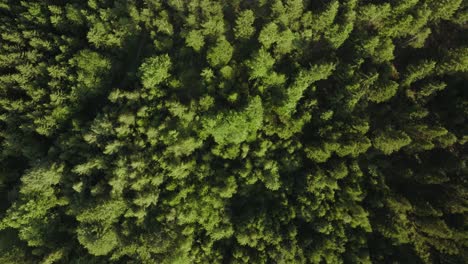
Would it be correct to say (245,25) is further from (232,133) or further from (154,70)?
(232,133)

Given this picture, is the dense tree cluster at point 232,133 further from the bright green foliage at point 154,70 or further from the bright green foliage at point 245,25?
the bright green foliage at point 245,25

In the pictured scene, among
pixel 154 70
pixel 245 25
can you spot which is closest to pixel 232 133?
pixel 154 70

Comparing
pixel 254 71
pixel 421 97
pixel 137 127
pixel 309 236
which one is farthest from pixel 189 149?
pixel 421 97

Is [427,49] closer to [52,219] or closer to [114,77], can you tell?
[114,77]

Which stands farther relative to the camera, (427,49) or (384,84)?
(427,49)

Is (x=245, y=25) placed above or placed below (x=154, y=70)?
above

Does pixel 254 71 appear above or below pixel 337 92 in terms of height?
above

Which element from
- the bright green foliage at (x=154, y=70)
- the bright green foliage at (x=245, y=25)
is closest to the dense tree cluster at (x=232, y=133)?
the bright green foliage at (x=154, y=70)

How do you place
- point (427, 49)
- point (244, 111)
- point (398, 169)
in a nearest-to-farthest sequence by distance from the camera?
point (244, 111)
point (398, 169)
point (427, 49)
